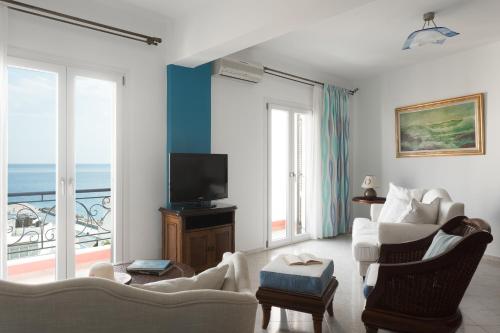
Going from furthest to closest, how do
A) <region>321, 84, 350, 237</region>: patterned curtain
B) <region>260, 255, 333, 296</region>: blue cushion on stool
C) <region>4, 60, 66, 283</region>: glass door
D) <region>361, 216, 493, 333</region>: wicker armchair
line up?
<region>321, 84, 350, 237</region>: patterned curtain
<region>4, 60, 66, 283</region>: glass door
<region>260, 255, 333, 296</region>: blue cushion on stool
<region>361, 216, 493, 333</region>: wicker armchair

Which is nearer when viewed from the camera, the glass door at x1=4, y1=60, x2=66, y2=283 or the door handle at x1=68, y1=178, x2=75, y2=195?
the glass door at x1=4, y1=60, x2=66, y2=283

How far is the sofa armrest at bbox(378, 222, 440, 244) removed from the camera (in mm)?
3100

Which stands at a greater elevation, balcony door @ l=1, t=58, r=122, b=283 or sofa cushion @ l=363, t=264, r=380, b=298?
balcony door @ l=1, t=58, r=122, b=283

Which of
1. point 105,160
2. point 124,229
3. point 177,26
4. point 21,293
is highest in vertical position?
point 177,26

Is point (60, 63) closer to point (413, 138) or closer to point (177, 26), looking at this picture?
point (177, 26)

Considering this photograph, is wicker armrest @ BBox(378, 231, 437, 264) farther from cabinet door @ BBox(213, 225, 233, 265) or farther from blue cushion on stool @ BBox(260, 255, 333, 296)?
cabinet door @ BBox(213, 225, 233, 265)

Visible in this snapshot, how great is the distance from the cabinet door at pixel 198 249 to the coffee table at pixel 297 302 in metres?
1.20

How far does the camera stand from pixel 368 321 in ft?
6.47

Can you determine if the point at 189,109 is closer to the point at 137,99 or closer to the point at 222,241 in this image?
the point at 137,99

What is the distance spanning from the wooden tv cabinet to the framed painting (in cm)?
316

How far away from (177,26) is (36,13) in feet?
4.28

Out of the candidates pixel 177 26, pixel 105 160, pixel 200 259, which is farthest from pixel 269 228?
pixel 177 26

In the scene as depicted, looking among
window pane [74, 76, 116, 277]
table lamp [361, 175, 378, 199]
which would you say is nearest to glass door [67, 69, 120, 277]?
window pane [74, 76, 116, 277]

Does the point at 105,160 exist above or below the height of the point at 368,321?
above
